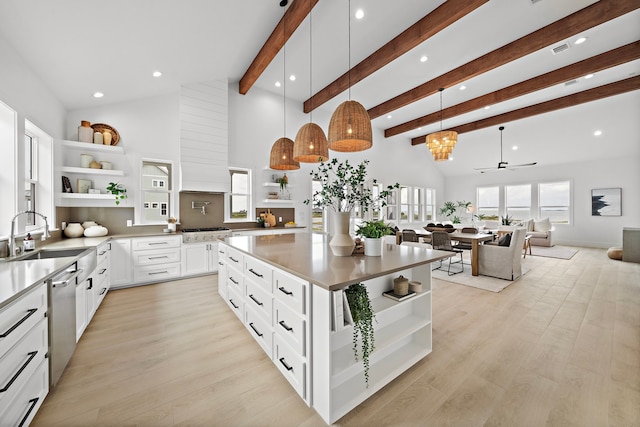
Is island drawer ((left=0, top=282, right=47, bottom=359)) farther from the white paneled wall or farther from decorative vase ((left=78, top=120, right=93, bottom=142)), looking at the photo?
decorative vase ((left=78, top=120, right=93, bottom=142))

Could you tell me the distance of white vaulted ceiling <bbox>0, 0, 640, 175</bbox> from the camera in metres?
2.54

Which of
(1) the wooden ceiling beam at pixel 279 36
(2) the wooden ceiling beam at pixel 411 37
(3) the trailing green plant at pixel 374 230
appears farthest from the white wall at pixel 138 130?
(3) the trailing green plant at pixel 374 230

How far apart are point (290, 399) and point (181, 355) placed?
1138 millimetres

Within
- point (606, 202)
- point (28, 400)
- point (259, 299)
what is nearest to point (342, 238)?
point (259, 299)

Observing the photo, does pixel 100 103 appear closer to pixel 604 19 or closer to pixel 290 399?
pixel 290 399

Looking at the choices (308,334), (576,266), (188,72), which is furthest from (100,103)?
(576,266)

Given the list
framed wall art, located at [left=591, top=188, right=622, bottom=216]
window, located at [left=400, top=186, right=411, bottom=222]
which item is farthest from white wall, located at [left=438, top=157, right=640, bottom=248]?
window, located at [left=400, top=186, right=411, bottom=222]

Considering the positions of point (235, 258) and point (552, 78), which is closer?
point (235, 258)

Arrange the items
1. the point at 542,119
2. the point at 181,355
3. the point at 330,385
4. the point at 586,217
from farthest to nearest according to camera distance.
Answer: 1. the point at 586,217
2. the point at 542,119
3. the point at 181,355
4. the point at 330,385

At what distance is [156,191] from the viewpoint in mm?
4629

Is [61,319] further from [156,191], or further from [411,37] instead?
[411,37]

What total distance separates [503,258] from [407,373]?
3548 millimetres

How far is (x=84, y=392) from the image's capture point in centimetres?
175

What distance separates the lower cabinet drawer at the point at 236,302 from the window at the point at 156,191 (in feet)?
8.60
